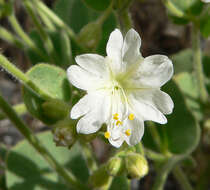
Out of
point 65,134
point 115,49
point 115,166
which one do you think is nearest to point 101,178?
point 115,166

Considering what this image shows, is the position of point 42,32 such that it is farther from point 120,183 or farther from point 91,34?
point 120,183

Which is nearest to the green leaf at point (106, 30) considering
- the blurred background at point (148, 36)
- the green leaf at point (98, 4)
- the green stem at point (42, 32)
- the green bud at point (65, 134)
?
the green leaf at point (98, 4)

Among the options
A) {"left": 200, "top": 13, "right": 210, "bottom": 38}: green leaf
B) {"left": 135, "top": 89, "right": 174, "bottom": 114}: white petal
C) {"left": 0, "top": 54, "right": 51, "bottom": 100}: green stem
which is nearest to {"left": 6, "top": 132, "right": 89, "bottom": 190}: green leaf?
{"left": 0, "top": 54, "right": 51, "bottom": 100}: green stem

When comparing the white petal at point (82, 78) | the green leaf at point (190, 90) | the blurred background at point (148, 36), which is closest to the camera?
the white petal at point (82, 78)

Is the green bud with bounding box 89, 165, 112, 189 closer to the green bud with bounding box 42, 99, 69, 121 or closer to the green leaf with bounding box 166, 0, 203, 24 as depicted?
the green bud with bounding box 42, 99, 69, 121

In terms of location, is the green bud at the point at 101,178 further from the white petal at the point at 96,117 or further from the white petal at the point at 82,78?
the white petal at the point at 82,78

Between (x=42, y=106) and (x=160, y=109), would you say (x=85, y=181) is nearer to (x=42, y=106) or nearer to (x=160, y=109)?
(x=42, y=106)
